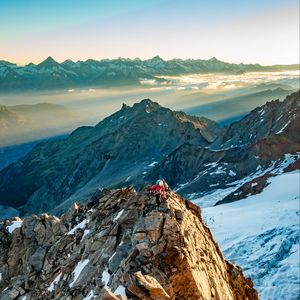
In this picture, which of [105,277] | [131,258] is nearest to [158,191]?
[131,258]

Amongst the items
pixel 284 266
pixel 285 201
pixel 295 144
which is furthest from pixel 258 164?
pixel 284 266

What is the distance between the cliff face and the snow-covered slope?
1065 inches

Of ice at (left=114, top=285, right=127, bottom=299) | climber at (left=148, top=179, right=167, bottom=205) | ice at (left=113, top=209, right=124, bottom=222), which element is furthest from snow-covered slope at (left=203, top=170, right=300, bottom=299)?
ice at (left=114, top=285, right=127, bottom=299)

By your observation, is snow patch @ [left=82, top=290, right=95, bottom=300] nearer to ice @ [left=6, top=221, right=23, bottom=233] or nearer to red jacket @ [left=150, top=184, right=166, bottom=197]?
red jacket @ [left=150, top=184, right=166, bottom=197]

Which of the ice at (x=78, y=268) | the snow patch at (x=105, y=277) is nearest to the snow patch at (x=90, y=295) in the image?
the snow patch at (x=105, y=277)

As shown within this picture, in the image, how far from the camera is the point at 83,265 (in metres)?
40.0

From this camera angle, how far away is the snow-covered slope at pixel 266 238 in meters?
67.1

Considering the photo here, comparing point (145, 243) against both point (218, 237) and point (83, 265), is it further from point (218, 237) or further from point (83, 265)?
point (218, 237)

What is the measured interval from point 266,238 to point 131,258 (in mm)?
52356

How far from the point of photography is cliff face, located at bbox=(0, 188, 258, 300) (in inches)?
1195

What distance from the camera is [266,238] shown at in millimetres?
80062

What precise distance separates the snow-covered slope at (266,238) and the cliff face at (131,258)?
2704cm

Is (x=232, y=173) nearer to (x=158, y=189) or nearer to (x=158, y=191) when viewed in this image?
(x=158, y=189)

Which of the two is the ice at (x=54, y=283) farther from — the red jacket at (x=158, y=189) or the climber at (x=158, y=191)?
the red jacket at (x=158, y=189)
